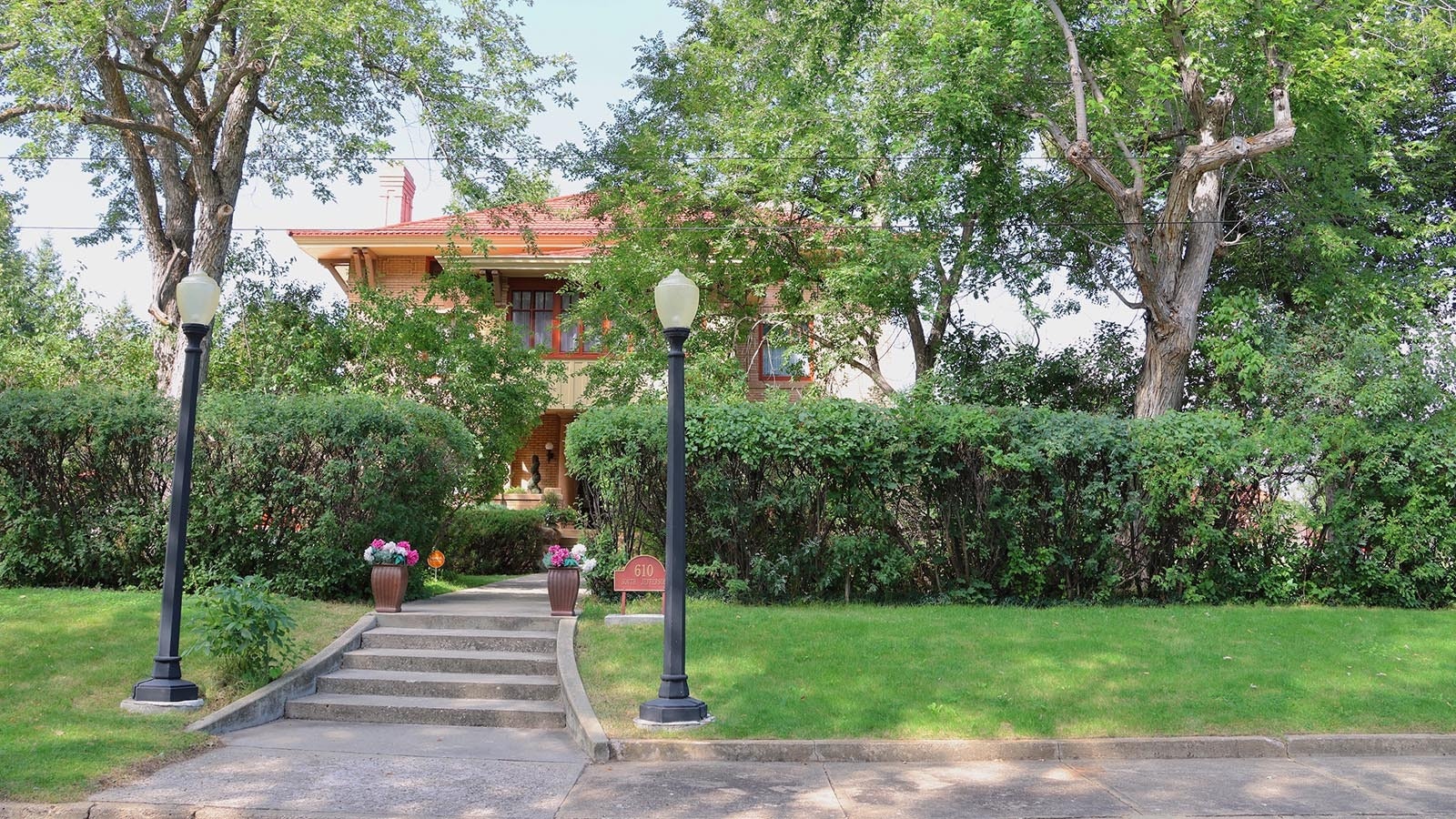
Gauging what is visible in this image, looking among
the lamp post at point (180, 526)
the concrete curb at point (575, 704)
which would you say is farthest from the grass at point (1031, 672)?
the lamp post at point (180, 526)

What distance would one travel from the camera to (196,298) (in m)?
9.04

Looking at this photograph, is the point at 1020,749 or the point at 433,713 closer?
the point at 1020,749

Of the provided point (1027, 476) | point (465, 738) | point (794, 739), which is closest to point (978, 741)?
point (794, 739)

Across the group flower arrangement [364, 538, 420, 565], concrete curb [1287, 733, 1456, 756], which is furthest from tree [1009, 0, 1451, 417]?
Result: flower arrangement [364, 538, 420, 565]

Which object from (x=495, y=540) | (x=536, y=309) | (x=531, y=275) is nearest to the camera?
(x=495, y=540)

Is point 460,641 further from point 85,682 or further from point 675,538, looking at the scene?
point 675,538

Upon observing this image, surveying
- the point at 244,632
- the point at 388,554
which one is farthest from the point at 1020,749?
the point at 388,554

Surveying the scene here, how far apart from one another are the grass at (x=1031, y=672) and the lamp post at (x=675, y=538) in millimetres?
260

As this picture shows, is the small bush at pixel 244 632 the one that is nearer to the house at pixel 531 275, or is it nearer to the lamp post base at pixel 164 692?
the lamp post base at pixel 164 692

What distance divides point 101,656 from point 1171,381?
13986 mm

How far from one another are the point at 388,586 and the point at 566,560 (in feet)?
6.51

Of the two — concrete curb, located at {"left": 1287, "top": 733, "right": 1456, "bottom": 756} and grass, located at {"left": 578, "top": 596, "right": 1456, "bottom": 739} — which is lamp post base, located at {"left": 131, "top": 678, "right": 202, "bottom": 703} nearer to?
grass, located at {"left": 578, "top": 596, "right": 1456, "bottom": 739}

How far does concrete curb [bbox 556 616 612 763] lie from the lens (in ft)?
25.6

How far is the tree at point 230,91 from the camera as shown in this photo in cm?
1381
